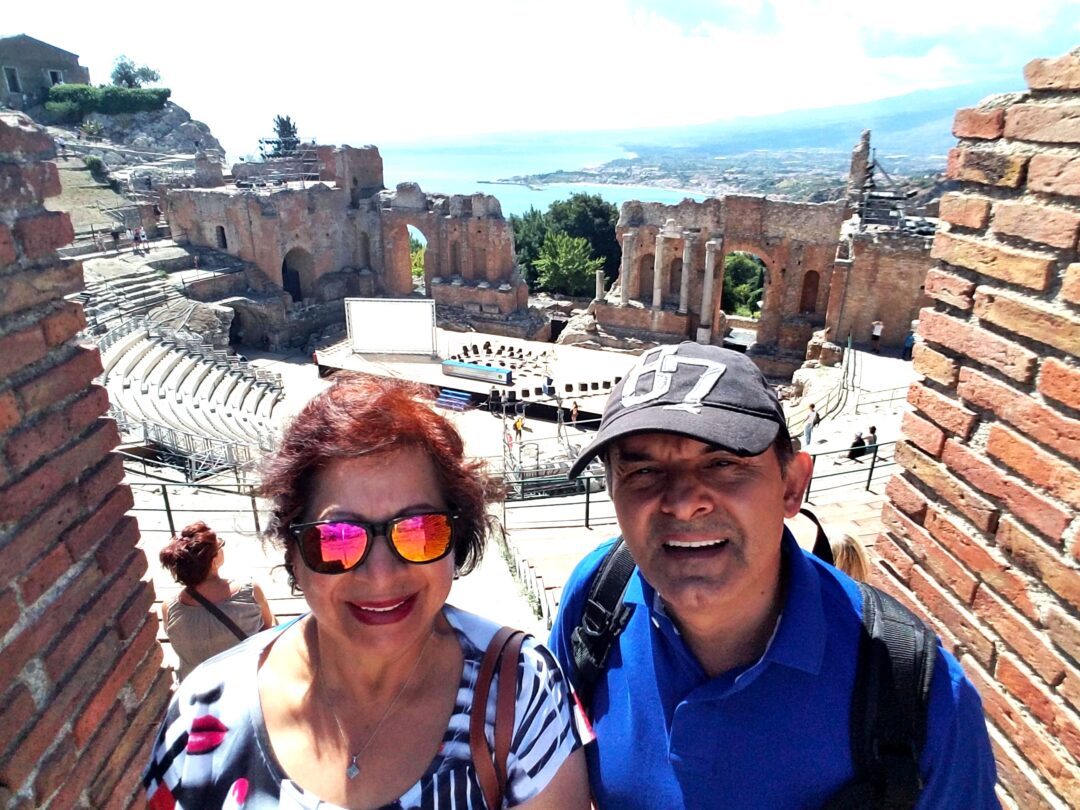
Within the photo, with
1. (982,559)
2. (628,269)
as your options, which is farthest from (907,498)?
(628,269)

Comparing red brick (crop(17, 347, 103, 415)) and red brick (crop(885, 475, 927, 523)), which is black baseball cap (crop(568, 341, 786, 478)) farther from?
red brick (crop(17, 347, 103, 415))

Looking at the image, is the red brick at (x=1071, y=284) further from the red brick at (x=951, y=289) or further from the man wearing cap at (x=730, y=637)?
the man wearing cap at (x=730, y=637)

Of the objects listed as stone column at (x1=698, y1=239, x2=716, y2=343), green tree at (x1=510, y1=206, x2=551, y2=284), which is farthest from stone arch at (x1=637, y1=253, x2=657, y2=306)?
green tree at (x1=510, y1=206, x2=551, y2=284)

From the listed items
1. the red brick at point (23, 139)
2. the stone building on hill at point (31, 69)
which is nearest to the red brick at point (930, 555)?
the red brick at point (23, 139)

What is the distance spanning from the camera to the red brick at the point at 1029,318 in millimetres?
2312

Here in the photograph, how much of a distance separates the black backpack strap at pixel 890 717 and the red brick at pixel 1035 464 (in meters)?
0.86

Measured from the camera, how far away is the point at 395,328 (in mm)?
26281

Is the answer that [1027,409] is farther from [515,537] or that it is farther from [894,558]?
[515,537]

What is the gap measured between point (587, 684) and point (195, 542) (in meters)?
2.50

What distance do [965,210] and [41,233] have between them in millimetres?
3687

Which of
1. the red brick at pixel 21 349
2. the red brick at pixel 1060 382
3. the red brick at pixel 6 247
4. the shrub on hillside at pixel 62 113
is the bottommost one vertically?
the red brick at pixel 1060 382

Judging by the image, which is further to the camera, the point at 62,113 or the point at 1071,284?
the point at 62,113

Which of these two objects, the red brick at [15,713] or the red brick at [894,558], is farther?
the red brick at [894,558]

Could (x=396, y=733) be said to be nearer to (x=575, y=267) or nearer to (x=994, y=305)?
(x=994, y=305)
